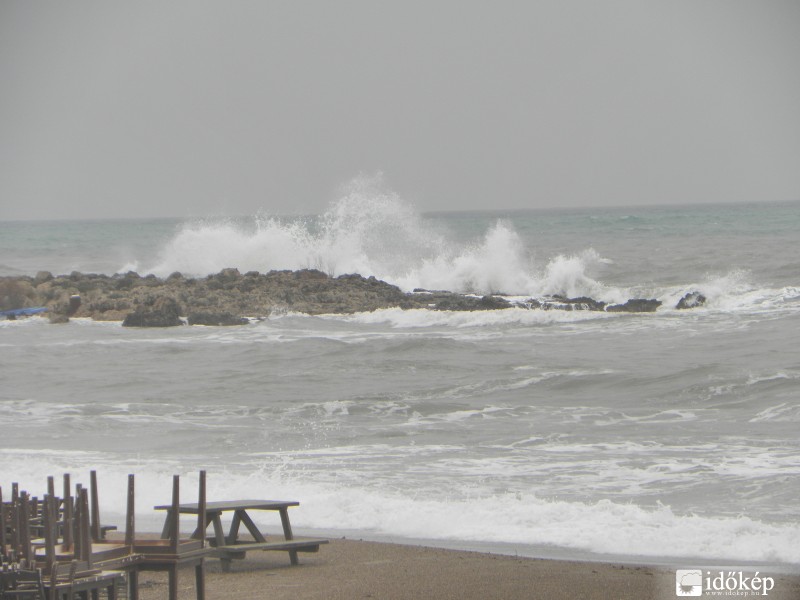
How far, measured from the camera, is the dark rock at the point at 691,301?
29.4 metres

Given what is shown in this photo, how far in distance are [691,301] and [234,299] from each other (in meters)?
11.7

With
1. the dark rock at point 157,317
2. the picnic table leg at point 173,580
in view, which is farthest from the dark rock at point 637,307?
the picnic table leg at point 173,580

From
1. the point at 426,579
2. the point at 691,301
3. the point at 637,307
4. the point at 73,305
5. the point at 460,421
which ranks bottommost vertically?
the point at 426,579

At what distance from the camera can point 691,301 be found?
29.6 meters

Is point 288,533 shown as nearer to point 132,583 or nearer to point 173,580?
point 173,580

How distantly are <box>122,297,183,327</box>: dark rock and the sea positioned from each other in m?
0.52

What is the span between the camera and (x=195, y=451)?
14289 mm

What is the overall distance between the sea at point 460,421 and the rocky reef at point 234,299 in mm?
689

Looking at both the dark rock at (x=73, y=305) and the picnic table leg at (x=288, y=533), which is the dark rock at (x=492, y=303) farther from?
the picnic table leg at (x=288, y=533)

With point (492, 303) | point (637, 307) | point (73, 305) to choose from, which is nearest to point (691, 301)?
point (637, 307)

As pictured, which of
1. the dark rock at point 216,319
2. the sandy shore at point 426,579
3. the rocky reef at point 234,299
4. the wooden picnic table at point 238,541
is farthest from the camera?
the rocky reef at point 234,299

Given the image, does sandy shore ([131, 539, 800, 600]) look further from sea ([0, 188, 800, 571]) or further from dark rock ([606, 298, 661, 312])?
dark rock ([606, 298, 661, 312])

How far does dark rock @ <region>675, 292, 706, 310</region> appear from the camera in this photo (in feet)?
96.3

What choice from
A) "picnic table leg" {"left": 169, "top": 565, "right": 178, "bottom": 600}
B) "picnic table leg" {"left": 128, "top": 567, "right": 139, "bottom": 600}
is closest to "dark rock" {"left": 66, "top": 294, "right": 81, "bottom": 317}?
"picnic table leg" {"left": 169, "top": 565, "right": 178, "bottom": 600}
